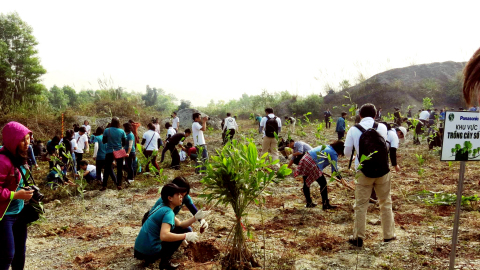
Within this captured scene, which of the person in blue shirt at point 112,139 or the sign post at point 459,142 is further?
the person in blue shirt at point 112,139

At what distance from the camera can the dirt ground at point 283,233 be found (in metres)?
3.77

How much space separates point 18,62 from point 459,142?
22476 mm

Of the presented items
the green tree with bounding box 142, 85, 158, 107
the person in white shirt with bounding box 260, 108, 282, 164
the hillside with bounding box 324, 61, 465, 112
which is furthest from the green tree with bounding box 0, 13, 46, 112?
the hillside with bounding box 324, 61, 465, 112

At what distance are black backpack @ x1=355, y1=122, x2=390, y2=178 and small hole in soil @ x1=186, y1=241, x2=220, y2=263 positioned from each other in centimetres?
192

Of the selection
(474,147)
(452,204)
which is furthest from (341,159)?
(474,147)

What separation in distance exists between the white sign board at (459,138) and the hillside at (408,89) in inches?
975

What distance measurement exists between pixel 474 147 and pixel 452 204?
3282 millimetres

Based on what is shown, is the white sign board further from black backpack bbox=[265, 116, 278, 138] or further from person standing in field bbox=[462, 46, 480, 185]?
black backpack bbox=[265, 116, 278, 138]

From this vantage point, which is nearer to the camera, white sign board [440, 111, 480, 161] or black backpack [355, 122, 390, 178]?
white sign board [440, 111, 480, 161]

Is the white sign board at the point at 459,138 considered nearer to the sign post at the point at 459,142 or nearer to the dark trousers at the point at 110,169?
the sign post at the point at 459,142

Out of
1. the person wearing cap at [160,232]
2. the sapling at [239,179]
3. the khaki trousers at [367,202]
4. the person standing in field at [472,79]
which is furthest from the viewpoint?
the khaki trousers at [367,202]

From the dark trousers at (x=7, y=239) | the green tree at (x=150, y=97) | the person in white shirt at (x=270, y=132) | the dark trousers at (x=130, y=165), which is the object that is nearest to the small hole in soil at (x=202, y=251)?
the dark trousers at (x=7, y=239)

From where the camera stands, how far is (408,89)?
28.0 meters

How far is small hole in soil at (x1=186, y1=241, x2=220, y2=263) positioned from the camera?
3.98m
